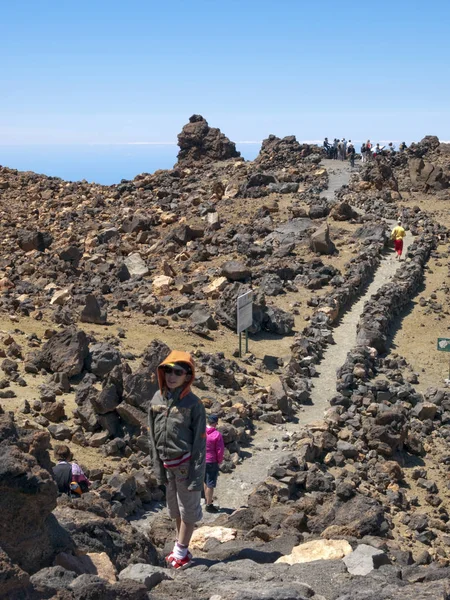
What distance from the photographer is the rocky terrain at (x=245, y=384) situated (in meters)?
5.71

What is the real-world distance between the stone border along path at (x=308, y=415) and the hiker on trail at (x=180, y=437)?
3.35 metres

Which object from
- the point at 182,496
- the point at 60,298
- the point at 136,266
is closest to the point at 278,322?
the point at 60,298

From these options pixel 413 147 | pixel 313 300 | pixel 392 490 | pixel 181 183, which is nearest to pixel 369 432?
pixel 392 490

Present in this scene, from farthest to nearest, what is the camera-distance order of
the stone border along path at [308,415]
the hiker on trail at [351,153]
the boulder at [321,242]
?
the hiker on trail at [351,153] → the boulder at [321,242] → the stone border along path at [308,415]

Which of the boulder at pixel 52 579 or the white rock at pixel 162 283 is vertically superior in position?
the boulder at pixel 52 579

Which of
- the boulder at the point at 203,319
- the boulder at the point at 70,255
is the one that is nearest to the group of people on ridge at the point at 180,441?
the boulder at the point at 203,319

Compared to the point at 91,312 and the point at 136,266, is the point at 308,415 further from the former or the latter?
the point at 136,266

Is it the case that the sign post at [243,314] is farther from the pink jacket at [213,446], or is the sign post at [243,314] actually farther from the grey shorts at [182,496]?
the grey shorts at [182,496]

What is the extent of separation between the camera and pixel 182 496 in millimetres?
6707

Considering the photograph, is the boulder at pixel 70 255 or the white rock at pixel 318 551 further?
the boulder at pixel 70 255

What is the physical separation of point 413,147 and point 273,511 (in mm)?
43147

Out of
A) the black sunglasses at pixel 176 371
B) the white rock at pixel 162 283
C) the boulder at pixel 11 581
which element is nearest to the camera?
the boulder at pixel 11 581

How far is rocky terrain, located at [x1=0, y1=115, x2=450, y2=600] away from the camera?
571 centimetres

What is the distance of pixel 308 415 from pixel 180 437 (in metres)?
8.83
